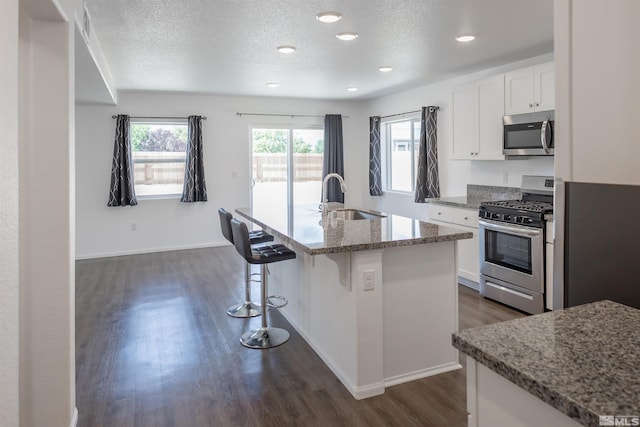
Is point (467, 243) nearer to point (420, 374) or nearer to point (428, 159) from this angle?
point (428, 159)

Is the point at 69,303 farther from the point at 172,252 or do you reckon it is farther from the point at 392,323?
the point at 172,252

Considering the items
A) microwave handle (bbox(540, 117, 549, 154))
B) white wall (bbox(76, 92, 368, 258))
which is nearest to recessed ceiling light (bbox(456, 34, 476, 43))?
microwave handle (bbox(540, 117, 549, 154))

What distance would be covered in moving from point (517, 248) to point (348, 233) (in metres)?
2.01

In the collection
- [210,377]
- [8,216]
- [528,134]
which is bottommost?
[210,377]

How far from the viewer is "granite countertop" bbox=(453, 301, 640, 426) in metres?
0.81

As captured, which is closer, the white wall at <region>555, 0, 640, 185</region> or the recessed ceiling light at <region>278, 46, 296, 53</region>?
the white wall at <region>555, 0, 640, 185</region>

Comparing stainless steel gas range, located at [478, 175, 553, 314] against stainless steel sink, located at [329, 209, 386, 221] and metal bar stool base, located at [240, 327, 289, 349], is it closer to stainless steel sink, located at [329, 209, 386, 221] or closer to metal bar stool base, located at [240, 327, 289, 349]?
stainless steel sink, located at [329, 209, 386, 221]

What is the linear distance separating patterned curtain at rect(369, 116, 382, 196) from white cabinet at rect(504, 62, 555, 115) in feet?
10.3

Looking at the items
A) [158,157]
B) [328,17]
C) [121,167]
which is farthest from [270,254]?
[158,157]

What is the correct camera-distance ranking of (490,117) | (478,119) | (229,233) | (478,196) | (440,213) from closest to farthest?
(229,233) < (490,117) < (478,119) < (440,213) < (478,196)

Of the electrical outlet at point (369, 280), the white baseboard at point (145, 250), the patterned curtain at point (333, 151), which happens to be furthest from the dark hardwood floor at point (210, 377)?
the patterned curtain at point (333, 151)

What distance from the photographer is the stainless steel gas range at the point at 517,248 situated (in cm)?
386

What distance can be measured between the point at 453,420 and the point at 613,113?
1.66 meters

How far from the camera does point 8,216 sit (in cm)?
127
